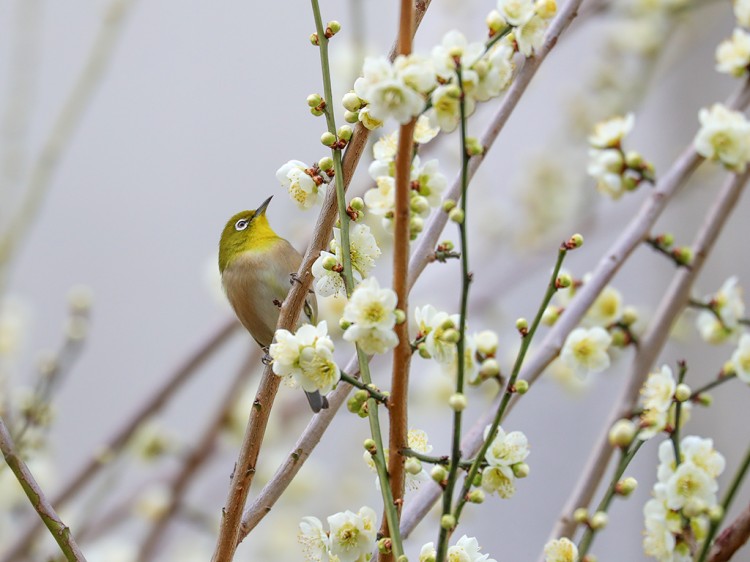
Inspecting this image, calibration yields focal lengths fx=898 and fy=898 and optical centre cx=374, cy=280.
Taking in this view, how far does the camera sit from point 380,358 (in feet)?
3.19

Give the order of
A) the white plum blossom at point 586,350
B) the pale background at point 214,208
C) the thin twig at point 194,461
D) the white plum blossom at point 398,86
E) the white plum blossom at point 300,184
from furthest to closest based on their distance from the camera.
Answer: the pale background at point 214,208 < the thin twig at point 194,461 < the white plum blossom at point 586,350 < the white plum blossom at point 300,184 < the white plum blossom at point 398,86

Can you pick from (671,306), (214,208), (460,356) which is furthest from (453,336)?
(214,208)

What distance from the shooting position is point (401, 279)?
1.11 ft

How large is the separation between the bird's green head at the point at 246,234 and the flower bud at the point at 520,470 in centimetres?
39

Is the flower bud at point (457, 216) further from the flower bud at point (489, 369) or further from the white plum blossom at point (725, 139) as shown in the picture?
the white plum blossom at point (725, 139)

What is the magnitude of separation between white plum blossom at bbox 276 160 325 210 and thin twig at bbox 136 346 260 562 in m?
0.43

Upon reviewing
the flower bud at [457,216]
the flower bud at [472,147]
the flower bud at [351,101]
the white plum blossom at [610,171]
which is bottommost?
the flower bud at [457,216]

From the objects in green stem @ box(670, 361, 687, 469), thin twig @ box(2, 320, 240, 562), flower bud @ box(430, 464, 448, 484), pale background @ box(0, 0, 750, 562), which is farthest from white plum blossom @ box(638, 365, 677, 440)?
pale background @ box(0, 0, 750, 562)

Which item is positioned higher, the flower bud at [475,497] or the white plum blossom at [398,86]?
the white plum blossom at [398,86]

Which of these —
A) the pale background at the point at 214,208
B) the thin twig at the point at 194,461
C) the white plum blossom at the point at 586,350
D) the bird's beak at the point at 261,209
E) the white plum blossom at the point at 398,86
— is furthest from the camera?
the pale background at the point at 214,208

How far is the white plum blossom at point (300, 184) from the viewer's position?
0.41m

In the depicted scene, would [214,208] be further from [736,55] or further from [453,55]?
[453,55]

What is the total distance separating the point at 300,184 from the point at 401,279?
0.32ft

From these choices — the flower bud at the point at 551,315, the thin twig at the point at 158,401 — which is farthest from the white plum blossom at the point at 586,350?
the thin twig at the point at 158,401
